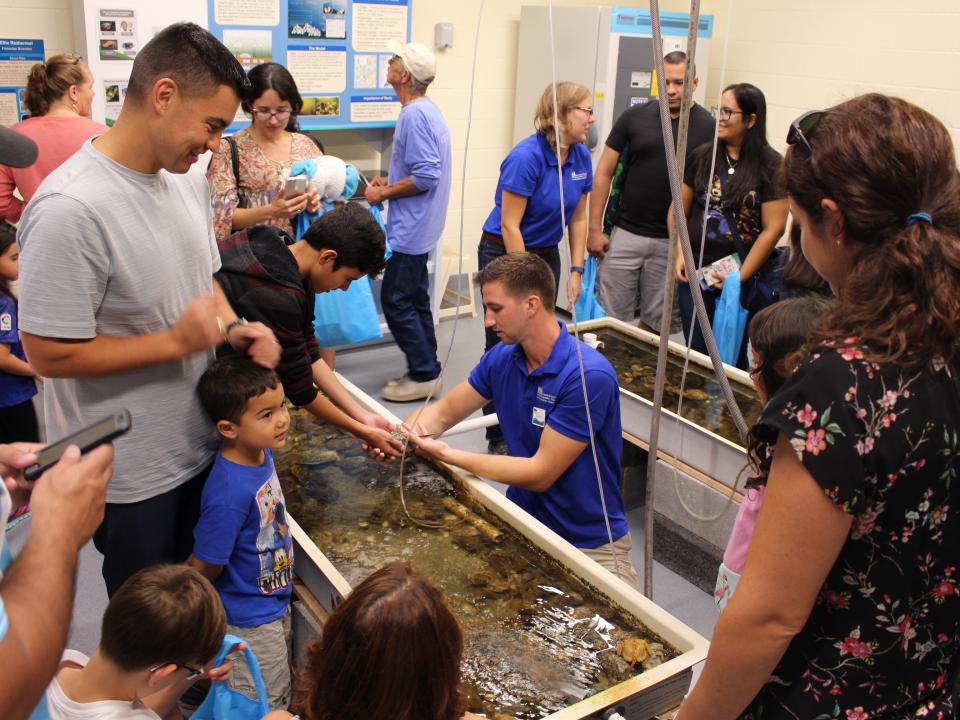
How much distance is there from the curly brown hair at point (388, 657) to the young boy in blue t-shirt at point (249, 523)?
27.8 inches

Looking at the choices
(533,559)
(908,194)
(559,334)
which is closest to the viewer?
(908,194)

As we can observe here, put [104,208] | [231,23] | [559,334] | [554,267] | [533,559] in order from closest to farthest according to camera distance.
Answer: [104,208] < [533,559] < [559,334] < [554,267] < [231,23]

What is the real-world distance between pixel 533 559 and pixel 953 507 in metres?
1.09

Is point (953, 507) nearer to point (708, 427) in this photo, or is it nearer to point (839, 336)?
point (839, 336)

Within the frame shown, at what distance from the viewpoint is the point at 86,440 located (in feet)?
3.54

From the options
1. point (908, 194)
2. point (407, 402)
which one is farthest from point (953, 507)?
point (407, 402)

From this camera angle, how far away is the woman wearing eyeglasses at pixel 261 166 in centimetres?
321

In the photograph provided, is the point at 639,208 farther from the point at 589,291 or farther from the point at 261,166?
the point at 261,166

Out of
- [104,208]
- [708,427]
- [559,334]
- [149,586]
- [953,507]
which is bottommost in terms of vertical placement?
[708,427]

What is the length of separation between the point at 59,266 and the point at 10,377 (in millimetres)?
1619

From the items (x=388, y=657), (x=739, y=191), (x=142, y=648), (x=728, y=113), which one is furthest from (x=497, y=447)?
(x=388, y=657)

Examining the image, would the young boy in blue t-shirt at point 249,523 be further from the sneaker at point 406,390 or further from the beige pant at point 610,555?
the sneaker at point 406,390

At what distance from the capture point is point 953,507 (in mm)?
1007

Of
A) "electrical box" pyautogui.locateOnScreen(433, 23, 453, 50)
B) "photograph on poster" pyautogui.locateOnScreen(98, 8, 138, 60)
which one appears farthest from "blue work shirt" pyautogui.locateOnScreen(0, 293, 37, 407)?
"electrical box" pyautogui.locateOnScreen(433, 23, 453, 50)
